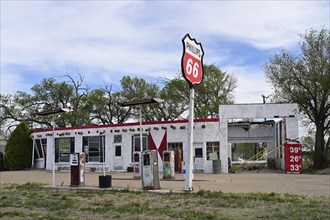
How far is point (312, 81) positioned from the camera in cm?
3016

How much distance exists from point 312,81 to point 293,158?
5.68 m

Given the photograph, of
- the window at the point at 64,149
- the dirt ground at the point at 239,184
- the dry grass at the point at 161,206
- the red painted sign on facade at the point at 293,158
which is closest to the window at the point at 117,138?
the window at the point at 64,149

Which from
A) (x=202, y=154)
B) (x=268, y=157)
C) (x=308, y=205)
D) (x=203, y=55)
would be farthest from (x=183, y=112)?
(x=308, y=205)

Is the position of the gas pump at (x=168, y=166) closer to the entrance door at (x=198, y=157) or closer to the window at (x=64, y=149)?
the entrance door at (x=198, y=157)

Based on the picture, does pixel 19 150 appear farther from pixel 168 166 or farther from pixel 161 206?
pixel 161 206

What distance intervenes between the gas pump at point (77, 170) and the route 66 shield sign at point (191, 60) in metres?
5.85

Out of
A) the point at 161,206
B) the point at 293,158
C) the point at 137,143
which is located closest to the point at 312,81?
the point at 293,158

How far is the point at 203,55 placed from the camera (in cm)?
1598

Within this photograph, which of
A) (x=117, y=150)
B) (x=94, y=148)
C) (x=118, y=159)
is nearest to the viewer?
(x=118, y=159)

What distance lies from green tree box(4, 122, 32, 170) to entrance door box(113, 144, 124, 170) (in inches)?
373

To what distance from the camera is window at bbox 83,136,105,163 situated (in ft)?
113

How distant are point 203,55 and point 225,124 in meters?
15.2

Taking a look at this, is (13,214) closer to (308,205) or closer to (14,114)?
(308,205)

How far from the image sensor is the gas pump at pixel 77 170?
17156mm
